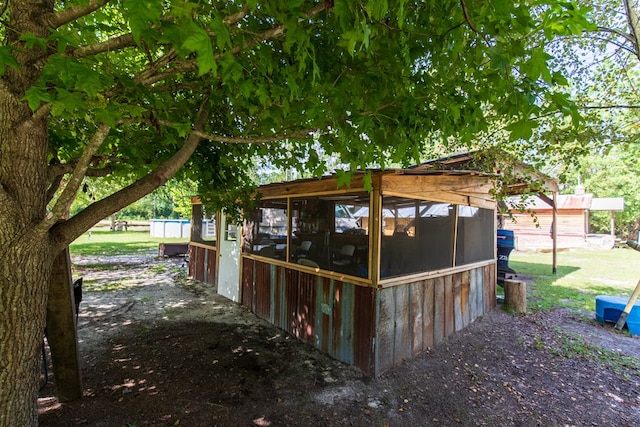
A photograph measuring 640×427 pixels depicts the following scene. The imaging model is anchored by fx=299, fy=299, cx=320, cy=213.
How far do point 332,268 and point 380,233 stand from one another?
939 millimetres

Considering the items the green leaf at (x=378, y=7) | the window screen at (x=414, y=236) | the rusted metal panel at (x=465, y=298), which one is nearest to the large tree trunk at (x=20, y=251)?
the green leaf at (x=378, y=7)

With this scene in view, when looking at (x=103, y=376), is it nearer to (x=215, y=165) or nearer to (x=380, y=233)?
(x=215, y=165)

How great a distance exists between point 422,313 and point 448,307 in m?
0.83

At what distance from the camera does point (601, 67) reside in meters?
4.90

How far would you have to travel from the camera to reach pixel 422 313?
429 cm

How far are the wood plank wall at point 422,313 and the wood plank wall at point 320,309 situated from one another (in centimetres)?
20

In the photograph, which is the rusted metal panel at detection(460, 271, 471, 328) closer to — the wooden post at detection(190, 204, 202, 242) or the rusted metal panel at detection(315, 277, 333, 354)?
the rusted metal panel at detection(315, 277, 333, 354)

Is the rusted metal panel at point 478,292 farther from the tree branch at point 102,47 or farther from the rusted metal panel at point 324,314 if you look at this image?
the tree branch at point 102,47

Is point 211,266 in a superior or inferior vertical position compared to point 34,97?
inferior

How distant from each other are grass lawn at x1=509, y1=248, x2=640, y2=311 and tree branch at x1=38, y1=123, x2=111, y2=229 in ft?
25.5

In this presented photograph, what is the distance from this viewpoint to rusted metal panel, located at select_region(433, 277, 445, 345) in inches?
179

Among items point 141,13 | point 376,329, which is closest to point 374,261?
point 376,329

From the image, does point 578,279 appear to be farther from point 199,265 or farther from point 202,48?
point 202,48

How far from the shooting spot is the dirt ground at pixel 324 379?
2.86 m
